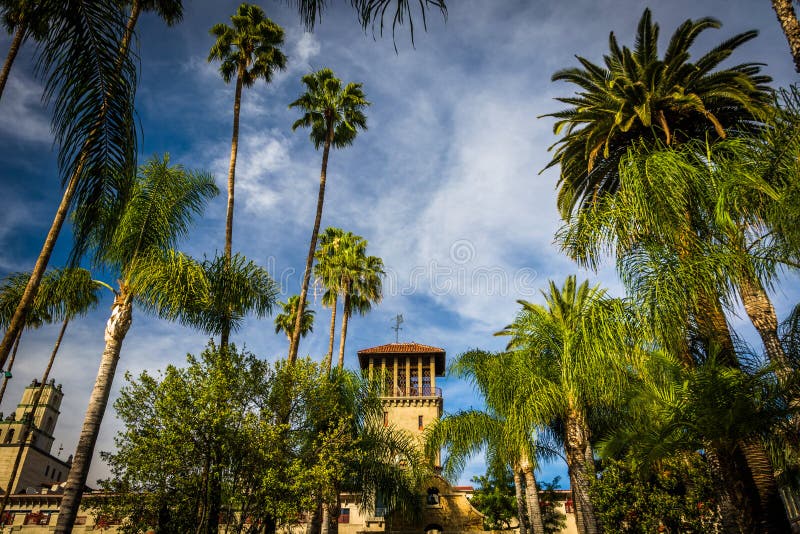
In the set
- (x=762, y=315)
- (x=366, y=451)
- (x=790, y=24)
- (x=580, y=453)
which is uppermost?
(x=790, y=24)

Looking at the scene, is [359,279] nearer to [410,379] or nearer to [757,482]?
[410,379]

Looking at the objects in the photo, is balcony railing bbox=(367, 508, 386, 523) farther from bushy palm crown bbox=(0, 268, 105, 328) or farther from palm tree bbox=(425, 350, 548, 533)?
bushy palm crown bbox=(0, 268, 105, 328)

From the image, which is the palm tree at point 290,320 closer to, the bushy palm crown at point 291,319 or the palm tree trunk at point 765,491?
the bushy palm crown at point 291,319

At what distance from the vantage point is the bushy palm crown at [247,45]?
2236 cm

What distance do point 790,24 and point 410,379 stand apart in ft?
142

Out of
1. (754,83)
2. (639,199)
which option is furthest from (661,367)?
(754,83)

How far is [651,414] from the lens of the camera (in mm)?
13648

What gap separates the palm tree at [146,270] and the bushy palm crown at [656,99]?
1276 cm

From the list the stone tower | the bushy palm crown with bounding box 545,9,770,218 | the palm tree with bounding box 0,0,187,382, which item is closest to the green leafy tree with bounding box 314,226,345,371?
the bushy palm crown with bounding box 545,9,770,218

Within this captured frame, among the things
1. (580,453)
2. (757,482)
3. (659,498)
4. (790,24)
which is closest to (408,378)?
(659,498)

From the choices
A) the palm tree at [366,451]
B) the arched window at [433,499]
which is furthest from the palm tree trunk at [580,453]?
the arched window at [433,499]

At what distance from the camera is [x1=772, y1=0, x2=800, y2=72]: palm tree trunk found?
313 inches

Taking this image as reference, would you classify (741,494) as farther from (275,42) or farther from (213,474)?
(275,42)

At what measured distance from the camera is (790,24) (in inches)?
322
